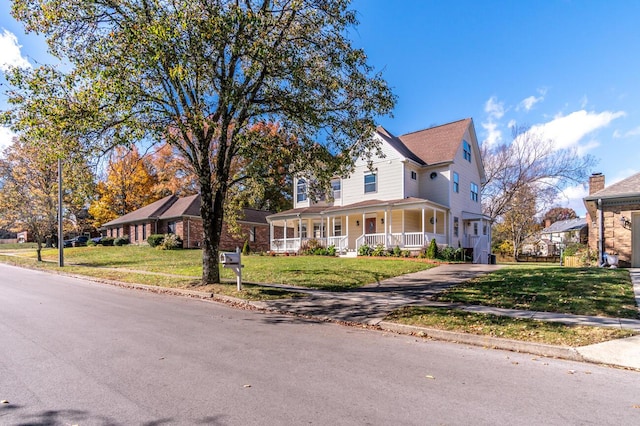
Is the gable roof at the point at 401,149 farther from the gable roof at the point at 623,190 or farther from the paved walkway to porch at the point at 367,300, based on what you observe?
the paved walkway to porch at the point at 367,300

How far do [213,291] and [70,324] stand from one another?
4.49m

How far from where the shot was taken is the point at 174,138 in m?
11.1

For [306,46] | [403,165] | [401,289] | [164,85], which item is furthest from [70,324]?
[403,165]

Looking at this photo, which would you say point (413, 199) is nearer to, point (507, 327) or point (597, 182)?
point (597, 182)

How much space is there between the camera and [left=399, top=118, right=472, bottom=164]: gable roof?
2502 centimetres

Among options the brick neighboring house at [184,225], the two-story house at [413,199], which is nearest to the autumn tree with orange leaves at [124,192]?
the brick neighboring house at [184,225]

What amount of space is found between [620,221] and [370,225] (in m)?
13.6

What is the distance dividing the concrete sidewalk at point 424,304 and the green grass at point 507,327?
224mm

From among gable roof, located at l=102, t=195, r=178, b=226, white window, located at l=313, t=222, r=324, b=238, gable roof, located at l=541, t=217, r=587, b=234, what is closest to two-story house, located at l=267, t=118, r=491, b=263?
white window, located at l=313, t=222, r=324, b=238

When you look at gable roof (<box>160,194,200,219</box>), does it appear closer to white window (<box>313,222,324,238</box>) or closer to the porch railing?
white window (<box>313,222,324,238</box>)

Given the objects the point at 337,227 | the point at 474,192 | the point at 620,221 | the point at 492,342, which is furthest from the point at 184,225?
the point at 492,342

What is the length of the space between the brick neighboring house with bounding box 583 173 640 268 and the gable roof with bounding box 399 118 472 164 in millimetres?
8711

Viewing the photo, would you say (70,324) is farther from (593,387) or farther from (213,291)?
(593,387)

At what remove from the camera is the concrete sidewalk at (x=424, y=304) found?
566cm
